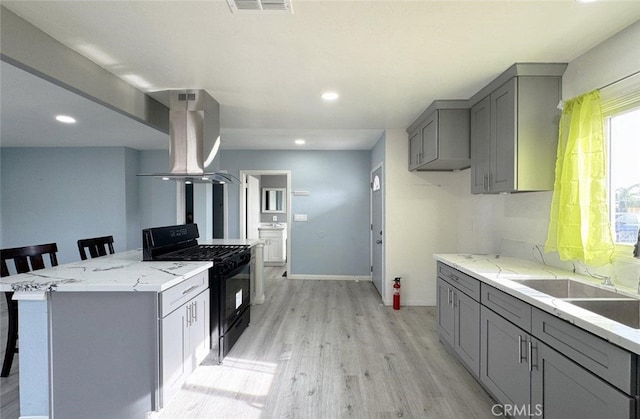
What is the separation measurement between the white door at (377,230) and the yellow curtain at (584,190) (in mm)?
2432

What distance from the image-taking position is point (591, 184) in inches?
72.4

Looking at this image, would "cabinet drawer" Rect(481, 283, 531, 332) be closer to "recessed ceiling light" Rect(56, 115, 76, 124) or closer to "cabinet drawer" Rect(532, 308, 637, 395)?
"cabinet drawer" Rect(532, 308, 637, 395)

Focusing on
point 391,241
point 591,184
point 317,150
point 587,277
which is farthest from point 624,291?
point 317,150

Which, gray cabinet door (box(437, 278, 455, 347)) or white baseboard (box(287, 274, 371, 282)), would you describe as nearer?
gray cabinet door (box(437, 278, 455, 347))

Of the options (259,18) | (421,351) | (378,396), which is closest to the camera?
(259,18)

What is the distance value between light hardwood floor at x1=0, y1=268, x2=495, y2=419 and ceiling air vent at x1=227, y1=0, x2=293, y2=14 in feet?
8.13

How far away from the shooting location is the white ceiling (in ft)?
5.16

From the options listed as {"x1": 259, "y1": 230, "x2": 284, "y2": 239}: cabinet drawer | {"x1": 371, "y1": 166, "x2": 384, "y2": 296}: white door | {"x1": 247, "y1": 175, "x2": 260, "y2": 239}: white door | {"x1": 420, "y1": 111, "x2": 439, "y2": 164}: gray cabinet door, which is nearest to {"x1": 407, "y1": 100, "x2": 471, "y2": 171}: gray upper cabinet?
{"x1": 420, "y1": 111, "x2": 439, "y2": 164}: gray cabinet door

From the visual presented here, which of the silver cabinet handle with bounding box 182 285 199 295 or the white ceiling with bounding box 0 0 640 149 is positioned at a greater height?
the white ceiling with bounding box 0 0 640 149

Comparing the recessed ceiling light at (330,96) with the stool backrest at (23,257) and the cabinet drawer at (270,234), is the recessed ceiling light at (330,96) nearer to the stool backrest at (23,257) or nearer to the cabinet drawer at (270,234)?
the stool backrest at (23,257)

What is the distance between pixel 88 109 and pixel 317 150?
132 inches

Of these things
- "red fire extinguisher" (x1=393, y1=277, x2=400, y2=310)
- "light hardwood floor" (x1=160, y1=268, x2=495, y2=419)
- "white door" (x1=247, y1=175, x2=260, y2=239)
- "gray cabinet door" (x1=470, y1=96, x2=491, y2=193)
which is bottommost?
"light hardwood floor" (x1=160, y1=268, x2=495, y2=419)

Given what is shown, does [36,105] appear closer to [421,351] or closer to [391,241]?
[391,241]

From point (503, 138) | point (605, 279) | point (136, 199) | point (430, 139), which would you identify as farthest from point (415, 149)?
point (136, 199)
